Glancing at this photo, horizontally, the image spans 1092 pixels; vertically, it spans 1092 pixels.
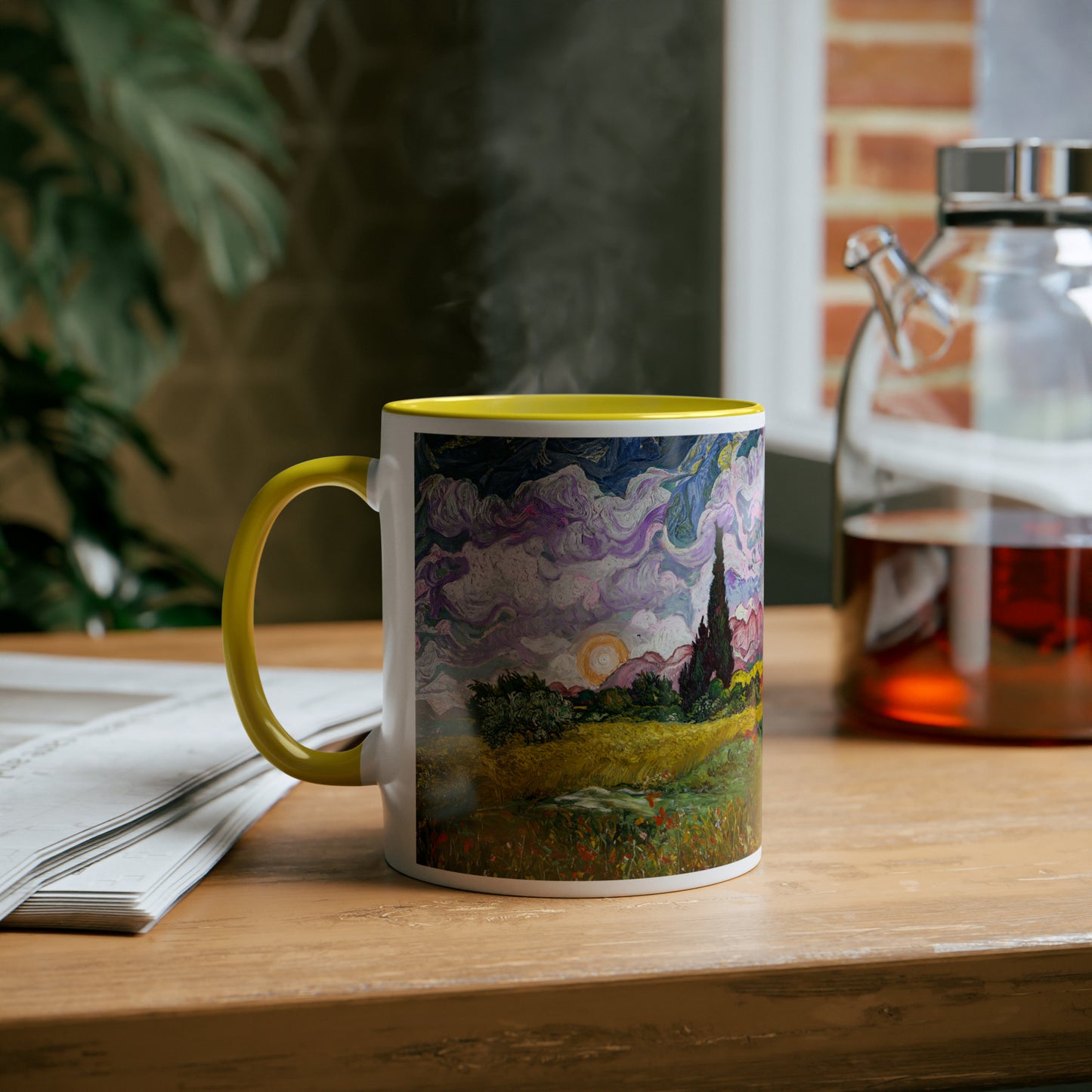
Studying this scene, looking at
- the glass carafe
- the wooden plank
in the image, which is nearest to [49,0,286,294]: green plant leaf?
the glass carafe

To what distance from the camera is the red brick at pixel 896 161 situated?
4.83 ft

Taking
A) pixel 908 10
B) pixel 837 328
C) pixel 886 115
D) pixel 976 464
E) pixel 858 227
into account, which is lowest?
pixel 976 464

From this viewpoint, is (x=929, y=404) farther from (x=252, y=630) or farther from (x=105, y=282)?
(x=105, y=282)

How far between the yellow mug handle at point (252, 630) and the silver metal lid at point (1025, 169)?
328 mm

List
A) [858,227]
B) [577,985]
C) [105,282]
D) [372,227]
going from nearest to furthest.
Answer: [577,985]
[105,282]
[858,227]
[372,227]

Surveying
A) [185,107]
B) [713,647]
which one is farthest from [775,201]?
[713,647]

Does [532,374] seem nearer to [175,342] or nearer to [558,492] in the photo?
[175,342]

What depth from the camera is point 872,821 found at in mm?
498

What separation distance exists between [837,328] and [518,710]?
1.22 m

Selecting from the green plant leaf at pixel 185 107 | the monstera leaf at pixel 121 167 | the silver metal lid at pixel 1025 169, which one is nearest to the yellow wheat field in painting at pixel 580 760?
the silver metal lid at pixel 1025 169

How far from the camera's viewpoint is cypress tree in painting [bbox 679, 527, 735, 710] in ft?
1.37

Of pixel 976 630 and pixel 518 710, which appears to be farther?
pixel 976 630

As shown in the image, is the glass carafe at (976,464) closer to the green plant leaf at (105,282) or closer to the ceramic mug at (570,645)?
the ceramic mug at (570,645)

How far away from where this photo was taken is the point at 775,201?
5.10 ft
